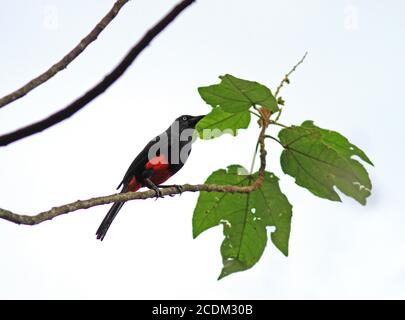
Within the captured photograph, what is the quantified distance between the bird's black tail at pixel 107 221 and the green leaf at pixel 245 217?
109 inches

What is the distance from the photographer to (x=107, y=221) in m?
5.89

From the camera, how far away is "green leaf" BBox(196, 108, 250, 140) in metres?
3.30

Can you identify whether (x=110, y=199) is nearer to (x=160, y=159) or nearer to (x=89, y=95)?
(x=89, y=95)

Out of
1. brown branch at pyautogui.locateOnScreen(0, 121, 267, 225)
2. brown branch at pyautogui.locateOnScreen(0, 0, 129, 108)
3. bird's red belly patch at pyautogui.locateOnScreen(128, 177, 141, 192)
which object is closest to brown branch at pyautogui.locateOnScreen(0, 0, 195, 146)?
brown branch at pyautogui.locateOnScreen(0, 0, 129, 108)

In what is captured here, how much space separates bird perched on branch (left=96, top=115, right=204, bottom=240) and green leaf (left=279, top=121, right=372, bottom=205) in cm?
238

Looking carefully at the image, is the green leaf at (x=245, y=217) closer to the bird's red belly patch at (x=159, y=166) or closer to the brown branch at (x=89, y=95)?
the brown branch at (x=89, y=95)

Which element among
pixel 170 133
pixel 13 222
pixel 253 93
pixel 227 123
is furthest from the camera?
pixel 170 133

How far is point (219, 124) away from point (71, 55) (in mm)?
1797

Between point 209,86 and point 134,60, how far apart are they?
1822 millimetres

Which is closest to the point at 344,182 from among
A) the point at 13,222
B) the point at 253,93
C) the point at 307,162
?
the point at 307,162

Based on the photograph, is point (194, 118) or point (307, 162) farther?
point (194, 118)

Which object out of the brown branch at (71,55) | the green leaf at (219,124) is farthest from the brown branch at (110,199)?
the brown branch at (71,55)

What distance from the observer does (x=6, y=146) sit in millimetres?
1154

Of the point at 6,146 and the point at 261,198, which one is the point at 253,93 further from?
the point at 6,146
